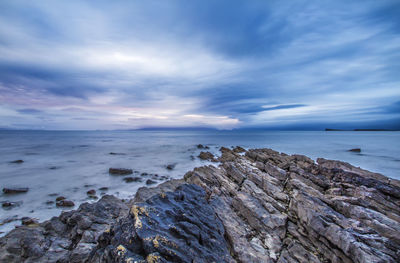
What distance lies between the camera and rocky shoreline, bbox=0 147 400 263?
5.24 m

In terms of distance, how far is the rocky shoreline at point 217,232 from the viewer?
206 inches

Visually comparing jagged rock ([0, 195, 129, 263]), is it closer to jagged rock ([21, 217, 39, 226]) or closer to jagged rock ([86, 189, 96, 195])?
jagged rock ([21, 217, 39, 226])

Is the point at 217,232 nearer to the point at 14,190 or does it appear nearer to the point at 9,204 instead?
the point at 9,204

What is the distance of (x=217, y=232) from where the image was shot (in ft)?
22.0

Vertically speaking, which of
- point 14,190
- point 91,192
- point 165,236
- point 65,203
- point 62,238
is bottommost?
point 91,192

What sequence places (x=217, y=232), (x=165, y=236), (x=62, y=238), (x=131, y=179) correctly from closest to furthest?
1. (x=165, y=236)
2. (x=217, y=232)
3. (x=62, y=238)
4. (x=131, y=179)

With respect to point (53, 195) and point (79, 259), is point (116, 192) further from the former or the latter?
point (79, 259)

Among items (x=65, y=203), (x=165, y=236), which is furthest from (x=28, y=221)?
(x=165, y=236)

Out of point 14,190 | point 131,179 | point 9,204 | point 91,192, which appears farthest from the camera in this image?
point 131,179

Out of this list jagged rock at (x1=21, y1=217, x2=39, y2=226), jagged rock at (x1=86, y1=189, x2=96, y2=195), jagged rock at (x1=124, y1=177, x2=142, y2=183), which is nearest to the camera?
jagged rock at (x1=21, y1=217, x2=39, y2=226)

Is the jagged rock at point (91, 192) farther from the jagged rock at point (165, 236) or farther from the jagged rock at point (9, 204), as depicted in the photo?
the jagged rock at point (165, 236)

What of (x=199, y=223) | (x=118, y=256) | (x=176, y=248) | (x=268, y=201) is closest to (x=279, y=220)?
(x=268, y=201)

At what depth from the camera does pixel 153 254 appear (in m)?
4.54

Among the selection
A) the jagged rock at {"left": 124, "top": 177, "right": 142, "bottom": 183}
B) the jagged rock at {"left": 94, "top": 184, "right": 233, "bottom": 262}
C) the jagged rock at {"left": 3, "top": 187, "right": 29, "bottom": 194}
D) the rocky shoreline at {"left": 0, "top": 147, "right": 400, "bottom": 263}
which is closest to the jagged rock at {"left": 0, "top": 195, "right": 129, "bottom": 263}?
the rocky shoreline at {"left": 0, "top": 147, "right": 400, "bottom": 263}
